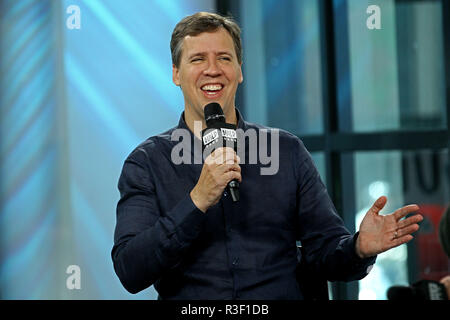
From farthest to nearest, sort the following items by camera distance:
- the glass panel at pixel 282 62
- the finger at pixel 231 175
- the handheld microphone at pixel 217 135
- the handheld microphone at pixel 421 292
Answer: the glass panel at pixel 282 62 < the handheld microphone at pixel 421 292 < the handheld microphone at pixel 217 135 < the finger at pixel 231 175

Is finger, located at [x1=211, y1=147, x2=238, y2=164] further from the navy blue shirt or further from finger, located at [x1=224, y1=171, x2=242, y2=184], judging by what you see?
the navy blue shirt

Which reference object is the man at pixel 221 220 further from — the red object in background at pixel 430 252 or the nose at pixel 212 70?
the red object in background at pixel 430 252

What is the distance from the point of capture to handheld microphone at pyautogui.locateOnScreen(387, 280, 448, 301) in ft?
6.89

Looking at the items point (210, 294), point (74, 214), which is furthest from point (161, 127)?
point (210, 294)

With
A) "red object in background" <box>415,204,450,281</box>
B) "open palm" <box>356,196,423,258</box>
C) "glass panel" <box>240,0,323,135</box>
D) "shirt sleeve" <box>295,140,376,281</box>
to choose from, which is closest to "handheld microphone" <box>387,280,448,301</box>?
"shirt sleeve" <box>295,140,376,281</box>

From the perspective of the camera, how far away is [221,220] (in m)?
1.73

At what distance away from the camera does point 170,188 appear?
1729mm

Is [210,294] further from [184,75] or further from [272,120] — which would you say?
[272,120]

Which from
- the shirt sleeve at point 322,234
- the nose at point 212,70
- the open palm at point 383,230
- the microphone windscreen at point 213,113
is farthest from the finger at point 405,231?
the nose at point 212,70

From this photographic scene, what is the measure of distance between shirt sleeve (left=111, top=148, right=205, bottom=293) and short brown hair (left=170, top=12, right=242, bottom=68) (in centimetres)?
40

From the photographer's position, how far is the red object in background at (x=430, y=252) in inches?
164

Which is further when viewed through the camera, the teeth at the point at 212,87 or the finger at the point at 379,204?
the teeth at the point at 212,87

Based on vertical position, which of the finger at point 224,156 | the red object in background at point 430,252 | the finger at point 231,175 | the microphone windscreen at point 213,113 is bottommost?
the red object in background at point 430,252

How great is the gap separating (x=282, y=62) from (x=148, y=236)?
10.7 ft
